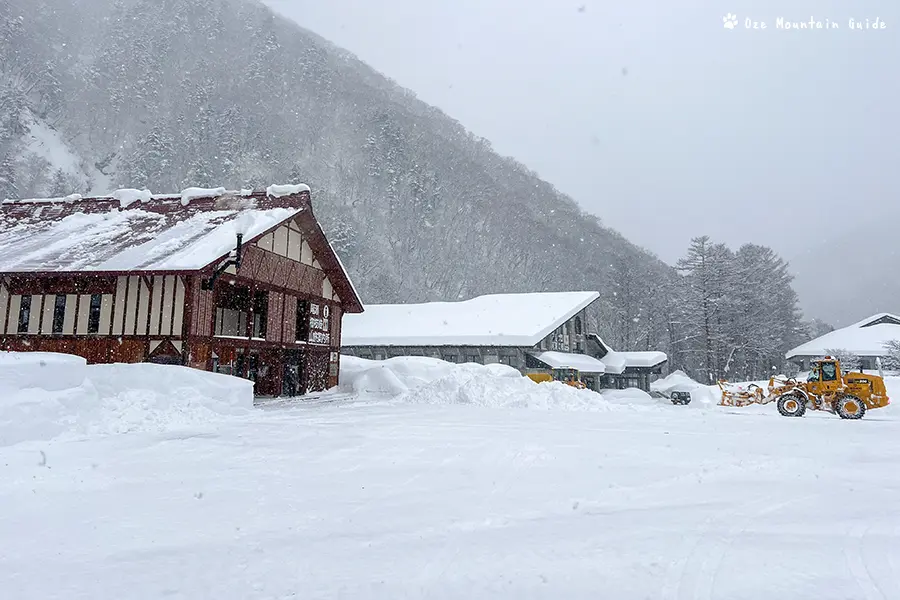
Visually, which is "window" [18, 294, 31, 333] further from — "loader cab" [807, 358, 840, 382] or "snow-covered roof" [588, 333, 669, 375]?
"snow-covered roof" [588, 333, 669, 375]

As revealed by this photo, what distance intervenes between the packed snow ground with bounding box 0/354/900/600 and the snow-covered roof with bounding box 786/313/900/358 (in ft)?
149

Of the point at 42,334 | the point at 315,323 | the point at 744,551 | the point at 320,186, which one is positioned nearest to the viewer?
the point at 744,551

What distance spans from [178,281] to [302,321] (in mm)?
7086

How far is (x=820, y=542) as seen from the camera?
16.0 ft

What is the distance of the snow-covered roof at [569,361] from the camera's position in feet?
102

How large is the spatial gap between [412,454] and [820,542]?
5318 millimetres

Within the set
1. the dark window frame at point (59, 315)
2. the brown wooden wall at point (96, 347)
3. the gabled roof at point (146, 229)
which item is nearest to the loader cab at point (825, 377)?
the gabled roof at point (146, 229)

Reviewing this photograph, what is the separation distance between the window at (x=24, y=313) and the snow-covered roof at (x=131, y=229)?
49.8 inches

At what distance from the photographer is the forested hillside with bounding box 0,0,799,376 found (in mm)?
58250

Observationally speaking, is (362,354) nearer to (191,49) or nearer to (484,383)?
(484,383)

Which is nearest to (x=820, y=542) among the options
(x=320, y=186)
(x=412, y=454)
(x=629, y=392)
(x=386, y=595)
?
(x=386, y=595)

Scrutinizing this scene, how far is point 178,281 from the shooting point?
58.7ft

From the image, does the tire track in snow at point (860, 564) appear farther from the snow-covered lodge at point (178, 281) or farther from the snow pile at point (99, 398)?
the snow-covered lodge at point (178, 281)

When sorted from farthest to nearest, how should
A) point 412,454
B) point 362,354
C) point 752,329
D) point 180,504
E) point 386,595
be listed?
point 752,329 < point 362,354 < point 412,454 < point 180,504 < point 386,595
